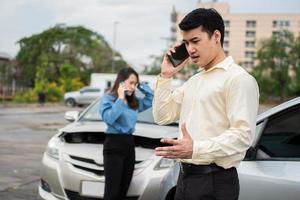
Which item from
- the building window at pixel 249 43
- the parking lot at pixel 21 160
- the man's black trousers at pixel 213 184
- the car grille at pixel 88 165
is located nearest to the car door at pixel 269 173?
the man's black trousers at pixel 213 184

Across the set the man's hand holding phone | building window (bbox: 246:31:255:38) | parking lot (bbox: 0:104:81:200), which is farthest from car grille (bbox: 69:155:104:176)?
building window (bbox: 246:31:255:38)

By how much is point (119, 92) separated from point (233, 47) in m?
120

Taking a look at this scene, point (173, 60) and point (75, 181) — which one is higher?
point (173, 60)

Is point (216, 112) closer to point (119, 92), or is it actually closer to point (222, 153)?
point (222, 153)

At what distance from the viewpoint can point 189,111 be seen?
8.91 feet

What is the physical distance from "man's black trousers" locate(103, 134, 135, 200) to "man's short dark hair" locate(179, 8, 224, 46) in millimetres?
2568

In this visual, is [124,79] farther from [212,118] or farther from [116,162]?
[212,118]

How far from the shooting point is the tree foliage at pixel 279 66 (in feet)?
202

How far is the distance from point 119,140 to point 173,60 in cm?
231

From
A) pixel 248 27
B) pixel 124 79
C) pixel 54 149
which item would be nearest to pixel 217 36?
pixel 124 79

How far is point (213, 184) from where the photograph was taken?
2662 mm

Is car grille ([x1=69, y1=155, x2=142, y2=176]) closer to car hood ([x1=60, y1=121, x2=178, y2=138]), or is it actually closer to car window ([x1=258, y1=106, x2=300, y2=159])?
car hood ([x1=60, y1=121, x2=178, y2=138])

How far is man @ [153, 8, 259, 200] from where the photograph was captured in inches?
98.6

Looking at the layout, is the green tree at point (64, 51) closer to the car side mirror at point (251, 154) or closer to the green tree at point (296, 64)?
the green tree at point (296, 64)
